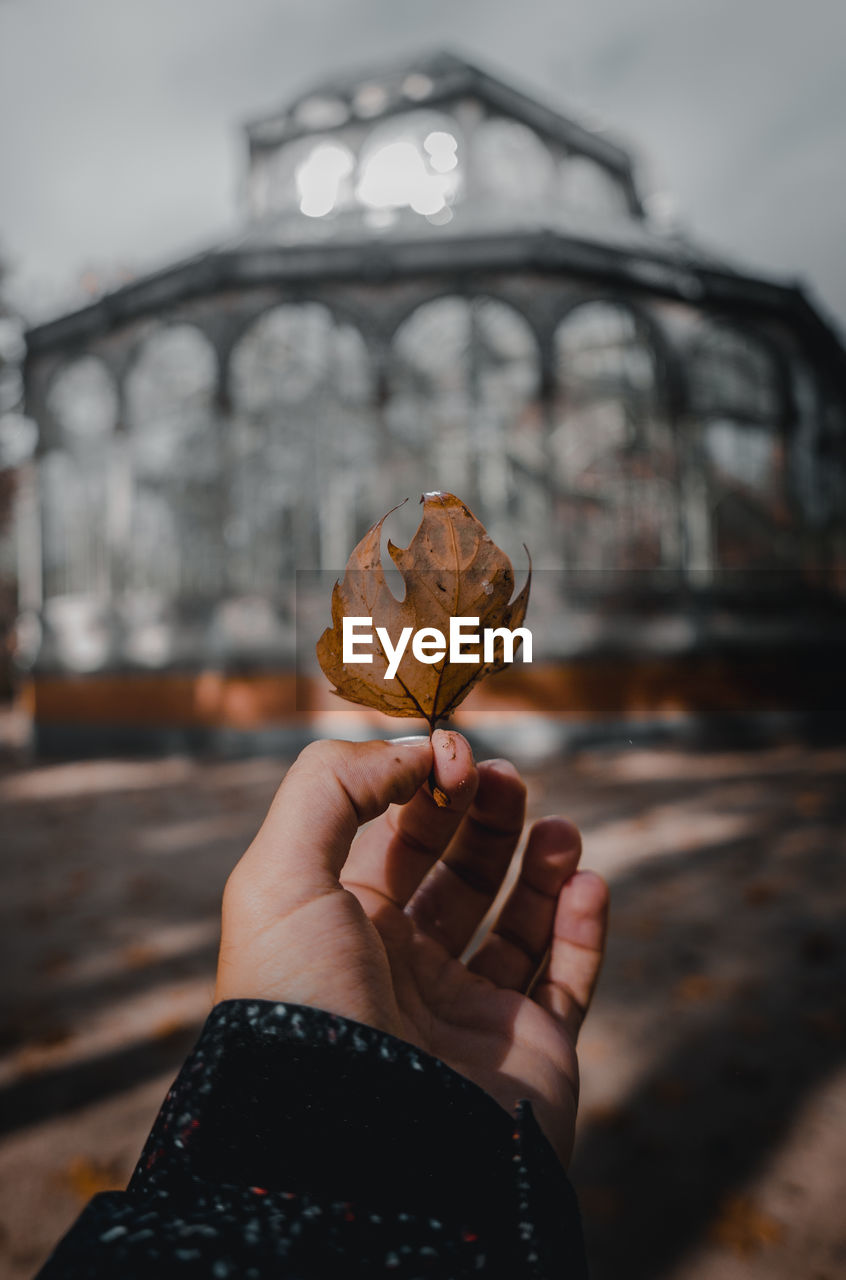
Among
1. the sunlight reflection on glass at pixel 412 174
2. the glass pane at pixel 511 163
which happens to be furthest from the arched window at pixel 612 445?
Answer: the sunlight reflection on glass at pixel 412 174

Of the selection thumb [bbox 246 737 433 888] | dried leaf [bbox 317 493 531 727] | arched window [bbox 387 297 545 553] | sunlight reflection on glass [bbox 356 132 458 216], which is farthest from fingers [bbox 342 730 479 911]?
sunlight reflection on glass [bbox 356 132 458 216]

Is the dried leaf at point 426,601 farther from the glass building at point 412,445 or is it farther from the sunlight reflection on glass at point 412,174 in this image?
the sunlight reflection on glass at point 412,174

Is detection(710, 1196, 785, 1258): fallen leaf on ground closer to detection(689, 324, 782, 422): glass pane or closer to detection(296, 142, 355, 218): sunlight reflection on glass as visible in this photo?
detection(689, 324, 782, 422): glass pane

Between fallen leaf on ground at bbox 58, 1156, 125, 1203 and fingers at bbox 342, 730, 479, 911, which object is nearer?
fingers at bbox 342, 730, 479, 911

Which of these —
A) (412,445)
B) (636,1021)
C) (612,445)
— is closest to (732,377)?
(612,445)

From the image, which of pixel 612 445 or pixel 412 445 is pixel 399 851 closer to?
pixel 412 445
